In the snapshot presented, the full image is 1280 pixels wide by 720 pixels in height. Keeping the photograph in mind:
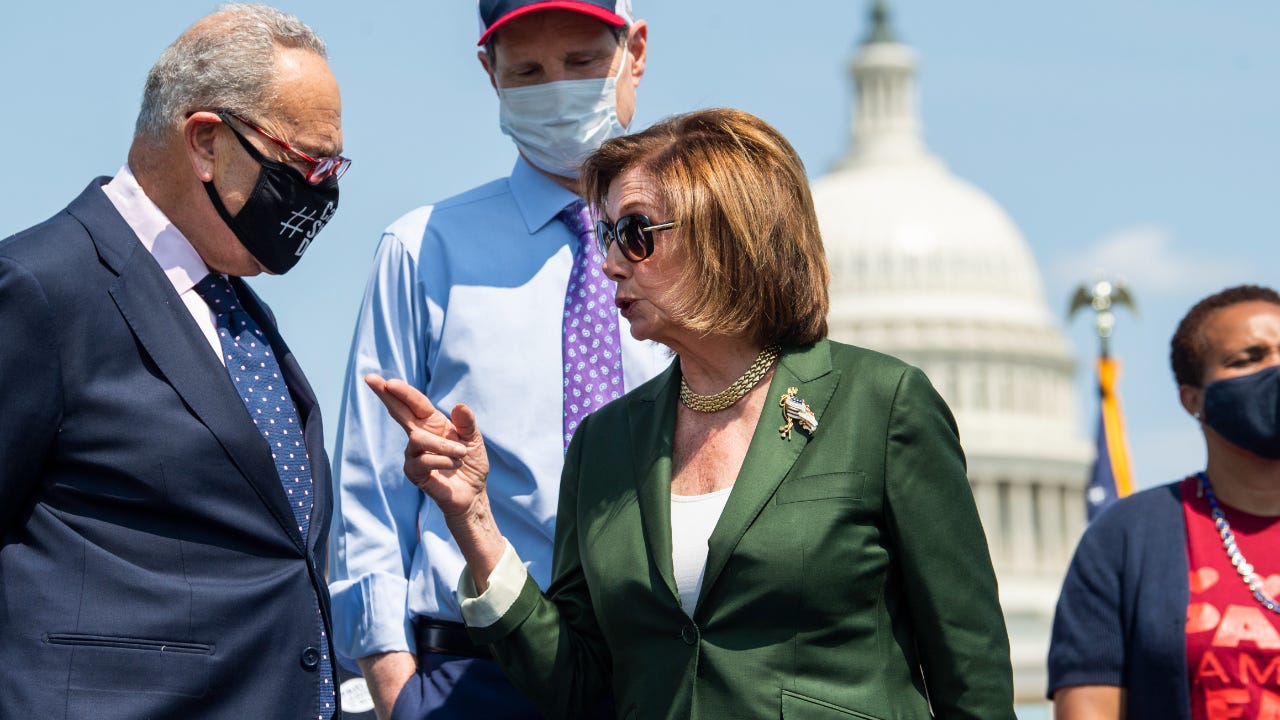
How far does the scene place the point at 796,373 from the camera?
500cm

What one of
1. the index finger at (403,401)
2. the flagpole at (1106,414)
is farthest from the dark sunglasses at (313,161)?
the flagpole at (1106,414)

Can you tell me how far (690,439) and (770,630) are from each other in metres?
0.53

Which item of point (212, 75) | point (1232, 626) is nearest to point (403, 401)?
point (212, 75)

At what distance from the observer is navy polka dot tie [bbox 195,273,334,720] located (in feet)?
16.2

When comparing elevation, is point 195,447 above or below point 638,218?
below

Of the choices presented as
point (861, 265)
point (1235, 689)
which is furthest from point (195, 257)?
point (861, 265)

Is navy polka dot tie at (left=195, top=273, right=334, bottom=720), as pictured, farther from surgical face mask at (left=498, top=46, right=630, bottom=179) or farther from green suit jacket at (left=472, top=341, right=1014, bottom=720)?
surgical face mask at (left=498, top=46, right=630, bottom=179)

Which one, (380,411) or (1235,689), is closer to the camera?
(380,411)

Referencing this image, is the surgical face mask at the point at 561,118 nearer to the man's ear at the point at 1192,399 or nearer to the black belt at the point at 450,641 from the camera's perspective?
the black belt at the point at 450,641

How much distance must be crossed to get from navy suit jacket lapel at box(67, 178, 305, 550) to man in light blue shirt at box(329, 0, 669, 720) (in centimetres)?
72

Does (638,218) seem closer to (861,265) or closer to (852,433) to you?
(852,433)

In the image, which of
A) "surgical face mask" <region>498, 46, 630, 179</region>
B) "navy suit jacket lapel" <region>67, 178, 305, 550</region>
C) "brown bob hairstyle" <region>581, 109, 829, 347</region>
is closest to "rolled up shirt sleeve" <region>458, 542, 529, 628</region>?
"navy suit jacket lapel" <region>67, 178, 305, 550</region>

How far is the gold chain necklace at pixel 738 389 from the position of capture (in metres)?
5.04

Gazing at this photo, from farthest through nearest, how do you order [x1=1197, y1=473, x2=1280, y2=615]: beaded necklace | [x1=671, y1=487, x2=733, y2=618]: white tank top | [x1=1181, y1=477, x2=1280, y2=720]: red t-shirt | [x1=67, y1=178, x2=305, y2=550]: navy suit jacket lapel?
[x1=1197, y1=473, x2=1280, y2=615]: beaded necklace < [x1=1181, y1=477, x2=1280, y2=720]: red t-shirt < [x1=671, y1=487, x2=733, y2=618]: white tank top < [x1=67, y1=178, x2=305, y2=550]: navy suit jacket lapel
